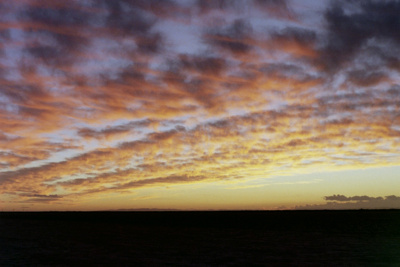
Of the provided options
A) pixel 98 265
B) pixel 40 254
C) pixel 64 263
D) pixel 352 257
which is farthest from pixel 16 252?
pixel 352 257

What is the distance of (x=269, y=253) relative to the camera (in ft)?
136

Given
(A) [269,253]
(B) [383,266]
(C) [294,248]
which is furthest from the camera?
(C) [294,248]

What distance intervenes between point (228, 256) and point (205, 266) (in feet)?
21.9

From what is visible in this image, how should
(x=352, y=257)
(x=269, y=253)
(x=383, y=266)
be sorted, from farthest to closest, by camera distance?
1. (x=269, y=253)
2. (x=352, y=257)
3. (x=383, y=266)

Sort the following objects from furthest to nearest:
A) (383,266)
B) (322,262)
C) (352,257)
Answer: (352,257) < (322,262) < (383,266)

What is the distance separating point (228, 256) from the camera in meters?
39.2

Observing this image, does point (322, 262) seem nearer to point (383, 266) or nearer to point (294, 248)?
point (383, 266)

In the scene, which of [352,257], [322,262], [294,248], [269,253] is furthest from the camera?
[294,248]

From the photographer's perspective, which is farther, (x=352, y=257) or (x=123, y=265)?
(x=352, y=257)

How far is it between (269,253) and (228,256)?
5416mm

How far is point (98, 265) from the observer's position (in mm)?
33688

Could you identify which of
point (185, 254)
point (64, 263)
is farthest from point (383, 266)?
point (64, 263)

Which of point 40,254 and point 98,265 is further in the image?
point 40,254

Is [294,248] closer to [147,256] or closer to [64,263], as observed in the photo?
[147,256]
